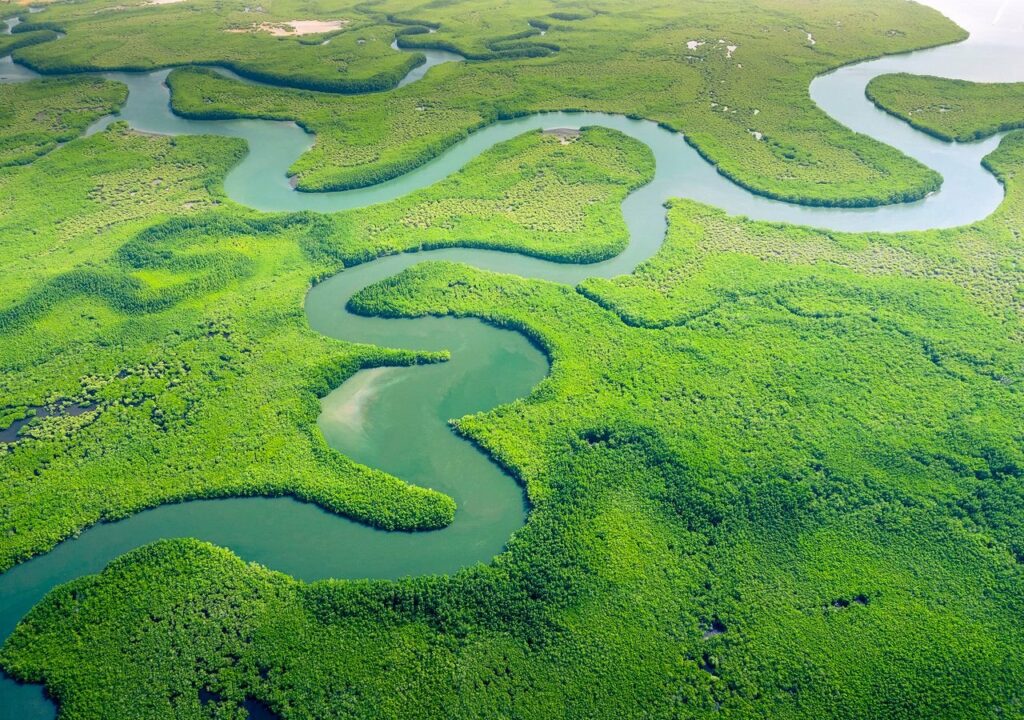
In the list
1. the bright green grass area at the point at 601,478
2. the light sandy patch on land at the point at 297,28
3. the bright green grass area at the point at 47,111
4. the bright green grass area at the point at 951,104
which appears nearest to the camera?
the bright green grass area at the point at 601,478

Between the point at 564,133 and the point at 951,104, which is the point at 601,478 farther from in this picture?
the point at 951,104

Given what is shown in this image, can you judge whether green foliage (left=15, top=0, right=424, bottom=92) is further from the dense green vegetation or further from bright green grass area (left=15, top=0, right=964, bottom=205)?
the dense green vegetation

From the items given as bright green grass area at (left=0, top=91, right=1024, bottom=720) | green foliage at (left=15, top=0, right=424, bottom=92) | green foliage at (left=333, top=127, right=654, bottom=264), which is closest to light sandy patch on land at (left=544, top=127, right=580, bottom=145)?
green foliage at (left=333, top=127, right=654, bottom=264)

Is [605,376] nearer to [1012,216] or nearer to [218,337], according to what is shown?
[218,337]

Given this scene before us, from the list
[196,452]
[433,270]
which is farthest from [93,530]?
[433,270]

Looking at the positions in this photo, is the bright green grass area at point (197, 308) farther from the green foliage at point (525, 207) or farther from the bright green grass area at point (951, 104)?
the bright green grass area at point (951, 104)

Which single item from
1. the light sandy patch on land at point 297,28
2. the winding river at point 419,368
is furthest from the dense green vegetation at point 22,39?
the winding river at point 419,368
